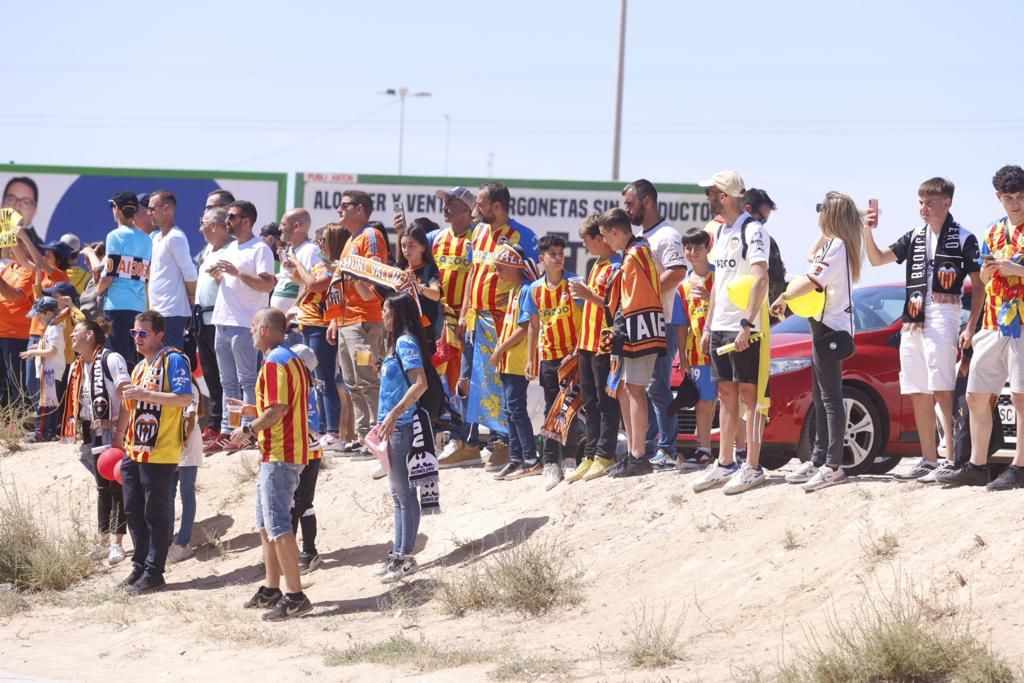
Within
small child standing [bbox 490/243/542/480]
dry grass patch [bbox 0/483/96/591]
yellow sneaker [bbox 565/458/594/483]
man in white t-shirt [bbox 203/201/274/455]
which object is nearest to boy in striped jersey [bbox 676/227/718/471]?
yellow sneaker [bbox 565/458/594/483]

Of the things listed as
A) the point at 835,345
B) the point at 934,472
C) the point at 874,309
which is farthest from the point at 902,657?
the point at 874,309

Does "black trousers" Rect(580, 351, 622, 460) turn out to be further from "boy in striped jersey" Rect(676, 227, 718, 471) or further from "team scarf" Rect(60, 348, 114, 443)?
"team scarf" Rect(60, 348, 114, 443)

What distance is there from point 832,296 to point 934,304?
0.65 meters

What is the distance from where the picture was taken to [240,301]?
1308cm

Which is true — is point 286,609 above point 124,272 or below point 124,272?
below

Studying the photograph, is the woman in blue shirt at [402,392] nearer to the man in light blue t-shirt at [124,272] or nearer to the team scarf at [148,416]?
the team scarf at [148,416]

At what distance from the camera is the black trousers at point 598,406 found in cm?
1097

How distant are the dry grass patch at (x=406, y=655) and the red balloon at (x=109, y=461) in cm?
373

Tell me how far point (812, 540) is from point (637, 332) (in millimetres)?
2269

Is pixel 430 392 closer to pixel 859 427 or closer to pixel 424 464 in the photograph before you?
pixel 424 464

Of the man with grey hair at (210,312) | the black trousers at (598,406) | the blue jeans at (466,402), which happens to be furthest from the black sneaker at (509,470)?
the man with grey hair at (210,312)

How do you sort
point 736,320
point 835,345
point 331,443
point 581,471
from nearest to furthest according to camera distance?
point 835,345, point 736,320, point 581,471, point 331,443

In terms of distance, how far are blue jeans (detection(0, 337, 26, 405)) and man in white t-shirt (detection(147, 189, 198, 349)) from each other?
268cm

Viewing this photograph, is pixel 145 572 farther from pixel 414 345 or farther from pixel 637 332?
pixel 637 332
